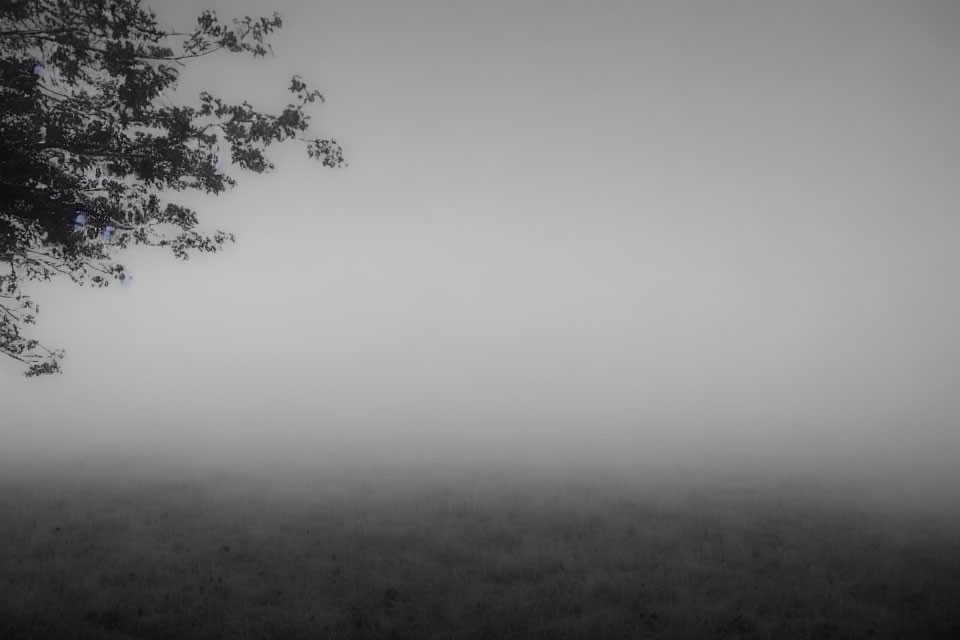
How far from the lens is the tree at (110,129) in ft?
28.6

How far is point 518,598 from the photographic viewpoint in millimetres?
8086

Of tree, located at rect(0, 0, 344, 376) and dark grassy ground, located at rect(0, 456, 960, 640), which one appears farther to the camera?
tree, located at rect(0, 0, 344, 376)

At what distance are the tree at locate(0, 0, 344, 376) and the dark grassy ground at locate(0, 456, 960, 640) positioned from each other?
6355mm

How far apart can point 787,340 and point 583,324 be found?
153ft

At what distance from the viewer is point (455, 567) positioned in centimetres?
940

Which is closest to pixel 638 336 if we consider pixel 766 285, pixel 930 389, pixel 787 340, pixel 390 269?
pixel 787 340

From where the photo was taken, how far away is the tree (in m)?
8.73

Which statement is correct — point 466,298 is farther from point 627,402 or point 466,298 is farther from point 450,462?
point 450,462

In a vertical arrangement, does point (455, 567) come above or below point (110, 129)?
below

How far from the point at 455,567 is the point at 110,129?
434 inches

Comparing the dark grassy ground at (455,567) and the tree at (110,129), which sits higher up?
the tree at (110,129)

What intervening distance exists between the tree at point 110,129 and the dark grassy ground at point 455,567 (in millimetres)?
6355

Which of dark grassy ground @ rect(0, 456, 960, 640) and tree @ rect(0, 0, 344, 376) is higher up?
tree @ rect(0, 0, 344, 376)

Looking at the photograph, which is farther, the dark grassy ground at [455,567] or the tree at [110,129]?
the tree at [110,129]
